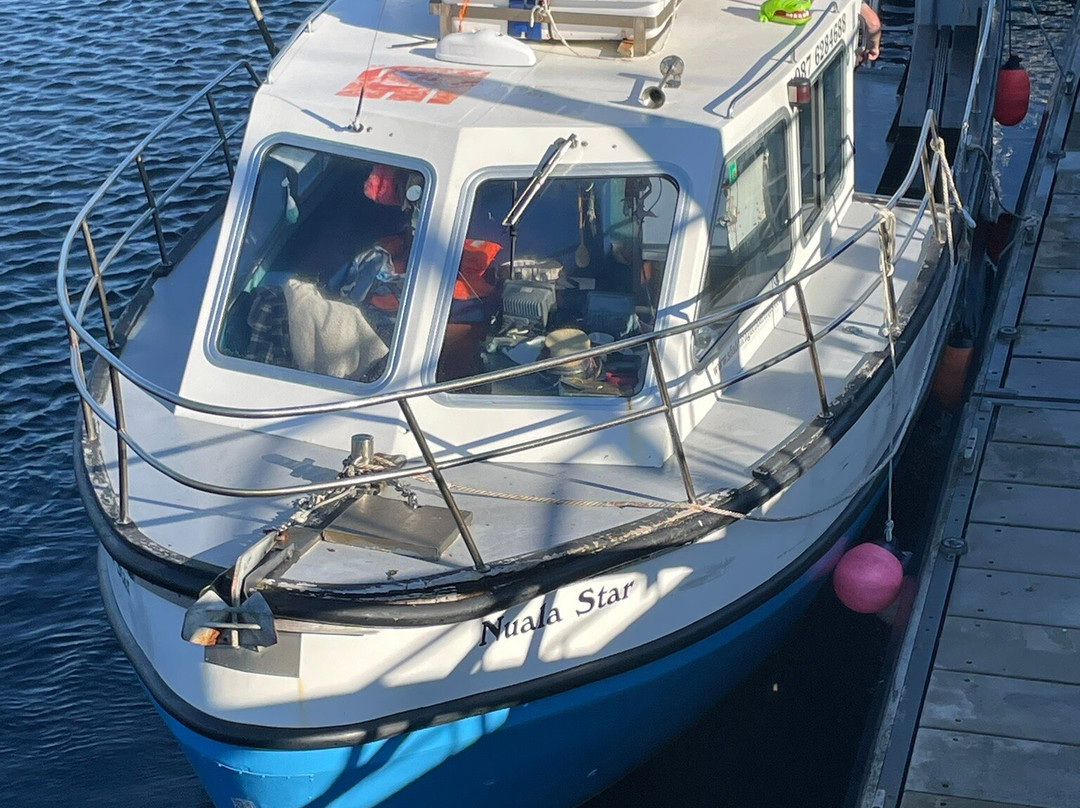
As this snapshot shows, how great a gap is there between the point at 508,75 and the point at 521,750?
268 cm

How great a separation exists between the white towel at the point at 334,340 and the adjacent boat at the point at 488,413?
12mm

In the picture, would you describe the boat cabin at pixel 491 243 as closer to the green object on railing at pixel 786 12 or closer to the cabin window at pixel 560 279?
the cabin window at pixel 560 279

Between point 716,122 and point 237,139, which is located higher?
point 716,122

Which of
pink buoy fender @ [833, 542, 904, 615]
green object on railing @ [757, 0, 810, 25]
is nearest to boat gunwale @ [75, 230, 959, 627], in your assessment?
pink buoy fender @ [833, 542, 904, 615]

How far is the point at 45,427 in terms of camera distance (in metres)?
8.72

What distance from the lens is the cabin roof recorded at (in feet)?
16.9

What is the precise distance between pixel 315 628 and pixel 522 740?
38.3 inches

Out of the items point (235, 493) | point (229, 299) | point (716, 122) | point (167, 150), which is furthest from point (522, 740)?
point (167, 150)

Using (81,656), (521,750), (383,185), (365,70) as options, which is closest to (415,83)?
(365,70)

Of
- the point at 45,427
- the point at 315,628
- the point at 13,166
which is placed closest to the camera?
the point at 315,628

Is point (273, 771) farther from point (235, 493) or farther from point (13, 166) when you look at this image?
point (13, 166)

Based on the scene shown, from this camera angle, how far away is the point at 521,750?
4.79m

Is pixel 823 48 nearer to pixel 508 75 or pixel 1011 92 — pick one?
pixel 508 75

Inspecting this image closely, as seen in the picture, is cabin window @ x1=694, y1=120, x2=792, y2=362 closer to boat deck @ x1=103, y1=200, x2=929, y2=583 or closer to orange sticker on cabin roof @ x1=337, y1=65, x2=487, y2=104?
boat deck @ x1=103, y1=200, x2=929, y2=583
